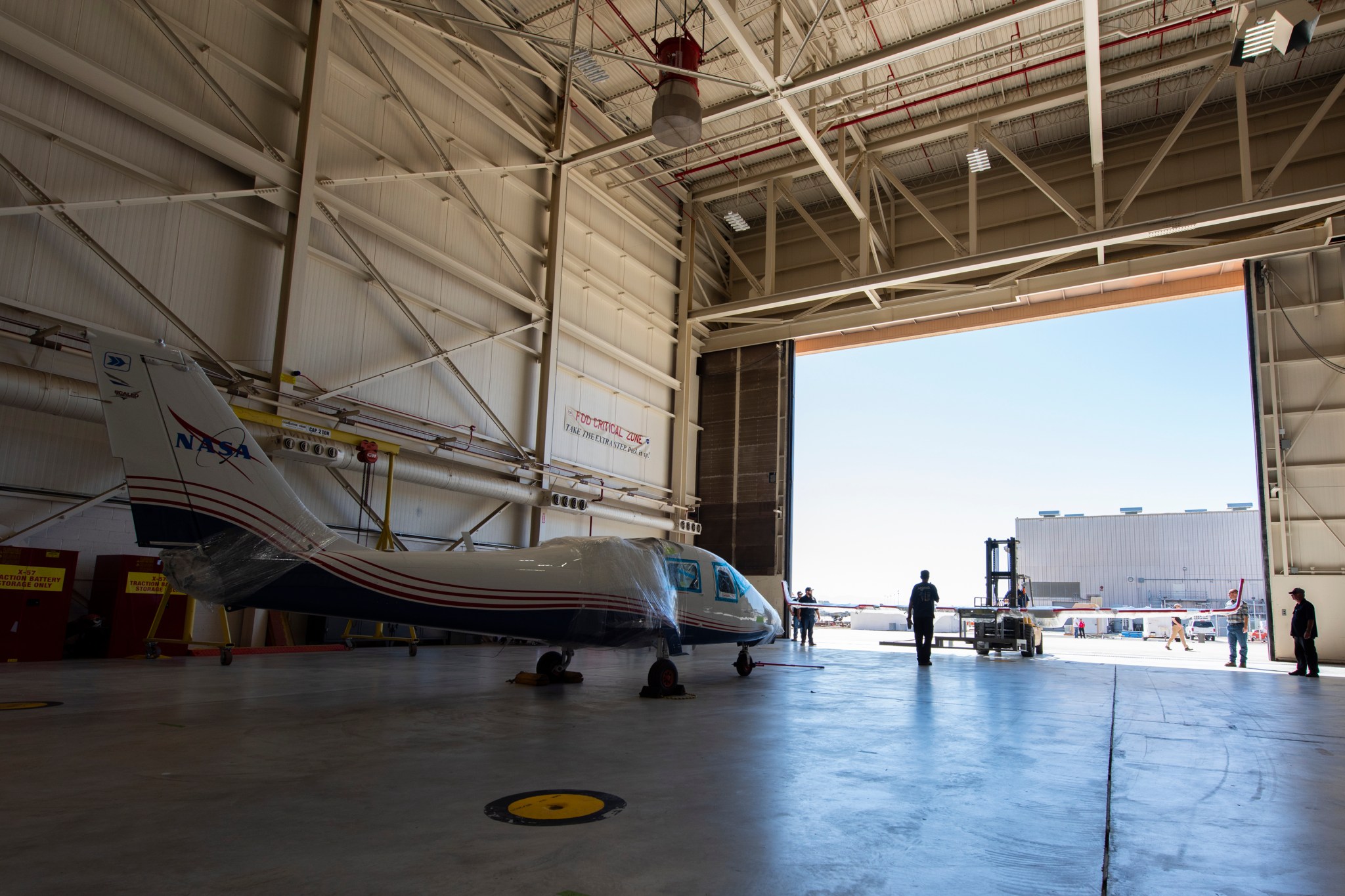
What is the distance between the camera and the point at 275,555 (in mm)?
7379

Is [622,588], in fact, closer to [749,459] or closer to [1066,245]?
[1066,245]

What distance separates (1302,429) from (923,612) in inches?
611

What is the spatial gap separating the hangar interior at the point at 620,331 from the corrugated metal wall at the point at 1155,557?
2602cm

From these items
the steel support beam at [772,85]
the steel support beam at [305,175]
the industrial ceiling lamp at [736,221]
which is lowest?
the steel support beam at [305,175]

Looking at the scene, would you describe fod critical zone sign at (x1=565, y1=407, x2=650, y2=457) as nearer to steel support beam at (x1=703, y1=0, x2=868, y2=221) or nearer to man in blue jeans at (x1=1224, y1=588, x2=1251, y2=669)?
steel support beam at (x1=703, y1=0, x2=868, y2=221)

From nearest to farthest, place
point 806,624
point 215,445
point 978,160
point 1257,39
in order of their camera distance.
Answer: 1. point 215,445
2. point 1257,39
3. point 978,160
4. point 806,624

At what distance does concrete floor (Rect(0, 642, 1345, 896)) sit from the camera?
3.29m

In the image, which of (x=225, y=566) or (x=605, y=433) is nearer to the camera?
(x=225, y=566)

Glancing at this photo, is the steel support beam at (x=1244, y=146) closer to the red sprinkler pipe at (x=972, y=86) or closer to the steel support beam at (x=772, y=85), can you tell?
the red sprinkler pipe at (x=972, y=86)

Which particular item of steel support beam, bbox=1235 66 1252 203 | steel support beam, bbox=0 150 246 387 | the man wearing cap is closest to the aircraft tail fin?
steel support beam, bbox=0 150 246 387

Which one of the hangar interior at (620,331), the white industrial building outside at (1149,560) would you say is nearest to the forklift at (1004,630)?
the hangar interior at (620,331)

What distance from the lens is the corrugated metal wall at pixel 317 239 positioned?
41.9ft

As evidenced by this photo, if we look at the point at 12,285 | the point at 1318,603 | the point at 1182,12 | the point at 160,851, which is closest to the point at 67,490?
the point at 12,285

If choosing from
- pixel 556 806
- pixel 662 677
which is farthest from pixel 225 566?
pixel 662 677
